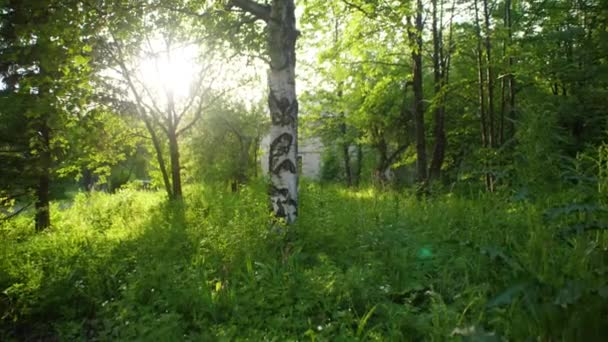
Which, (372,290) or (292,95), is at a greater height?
→ (292,95)

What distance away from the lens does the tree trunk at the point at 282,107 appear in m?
5.99

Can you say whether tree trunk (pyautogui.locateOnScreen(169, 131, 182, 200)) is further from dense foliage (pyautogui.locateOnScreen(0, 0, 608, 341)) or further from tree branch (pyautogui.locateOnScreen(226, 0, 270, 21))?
tree branch (pyautogui.locateOnScreen(226, 0, 270, 21))

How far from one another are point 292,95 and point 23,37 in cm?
382

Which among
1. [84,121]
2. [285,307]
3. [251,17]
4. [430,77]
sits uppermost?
[430,77]

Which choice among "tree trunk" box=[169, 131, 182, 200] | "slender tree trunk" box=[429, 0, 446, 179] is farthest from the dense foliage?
"tree trunk" box=[169, 131, 182, 200]

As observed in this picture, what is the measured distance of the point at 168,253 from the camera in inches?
219

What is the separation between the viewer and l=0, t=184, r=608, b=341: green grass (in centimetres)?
255

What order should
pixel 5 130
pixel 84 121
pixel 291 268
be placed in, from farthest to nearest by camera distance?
1. pixel 5 130
2. pixel 84 121
3. pixel 291 268

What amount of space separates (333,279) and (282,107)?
3219 mm

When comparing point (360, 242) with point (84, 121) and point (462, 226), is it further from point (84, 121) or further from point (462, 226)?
point (84, 121)

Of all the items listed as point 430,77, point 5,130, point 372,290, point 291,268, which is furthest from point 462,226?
point 430,77

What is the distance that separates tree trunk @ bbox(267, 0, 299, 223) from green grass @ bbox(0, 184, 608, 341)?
0.47 metres

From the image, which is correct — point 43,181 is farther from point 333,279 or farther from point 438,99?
point 438,99

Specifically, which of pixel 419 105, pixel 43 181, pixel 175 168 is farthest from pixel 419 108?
pixel 43 181
